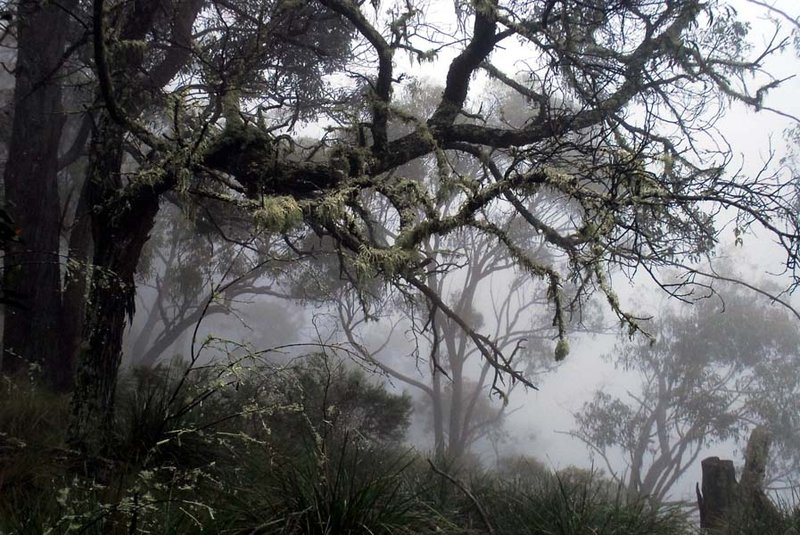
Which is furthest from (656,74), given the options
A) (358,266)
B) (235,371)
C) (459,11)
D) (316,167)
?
(235,371)

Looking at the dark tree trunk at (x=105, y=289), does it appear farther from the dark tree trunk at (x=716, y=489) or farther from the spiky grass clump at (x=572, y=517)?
the dark tree trunk at (x=716, y=489)

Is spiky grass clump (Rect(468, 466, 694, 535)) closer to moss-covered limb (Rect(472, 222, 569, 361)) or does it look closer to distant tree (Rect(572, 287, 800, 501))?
moss-covered limb (Rect(472, 222, 569, 361))

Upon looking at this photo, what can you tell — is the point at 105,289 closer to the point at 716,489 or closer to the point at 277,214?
the point at 277,214

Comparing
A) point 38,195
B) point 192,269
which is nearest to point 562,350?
point 38,195

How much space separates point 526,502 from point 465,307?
566 inches

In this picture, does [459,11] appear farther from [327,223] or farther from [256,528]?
[256,528]

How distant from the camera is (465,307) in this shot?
61.2 feet

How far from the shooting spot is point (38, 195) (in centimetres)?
604

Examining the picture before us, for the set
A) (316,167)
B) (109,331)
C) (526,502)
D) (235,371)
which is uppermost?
(316,167)

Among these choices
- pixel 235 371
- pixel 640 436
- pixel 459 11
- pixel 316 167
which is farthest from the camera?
→ pixel 640 436

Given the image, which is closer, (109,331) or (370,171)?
(109,331)

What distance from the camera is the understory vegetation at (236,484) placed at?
7.63ft

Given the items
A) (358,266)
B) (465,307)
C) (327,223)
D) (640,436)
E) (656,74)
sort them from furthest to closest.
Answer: (640,436)
(465,307)
(656,74)
(327,223)
(358,266)

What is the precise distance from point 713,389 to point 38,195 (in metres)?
20.8
